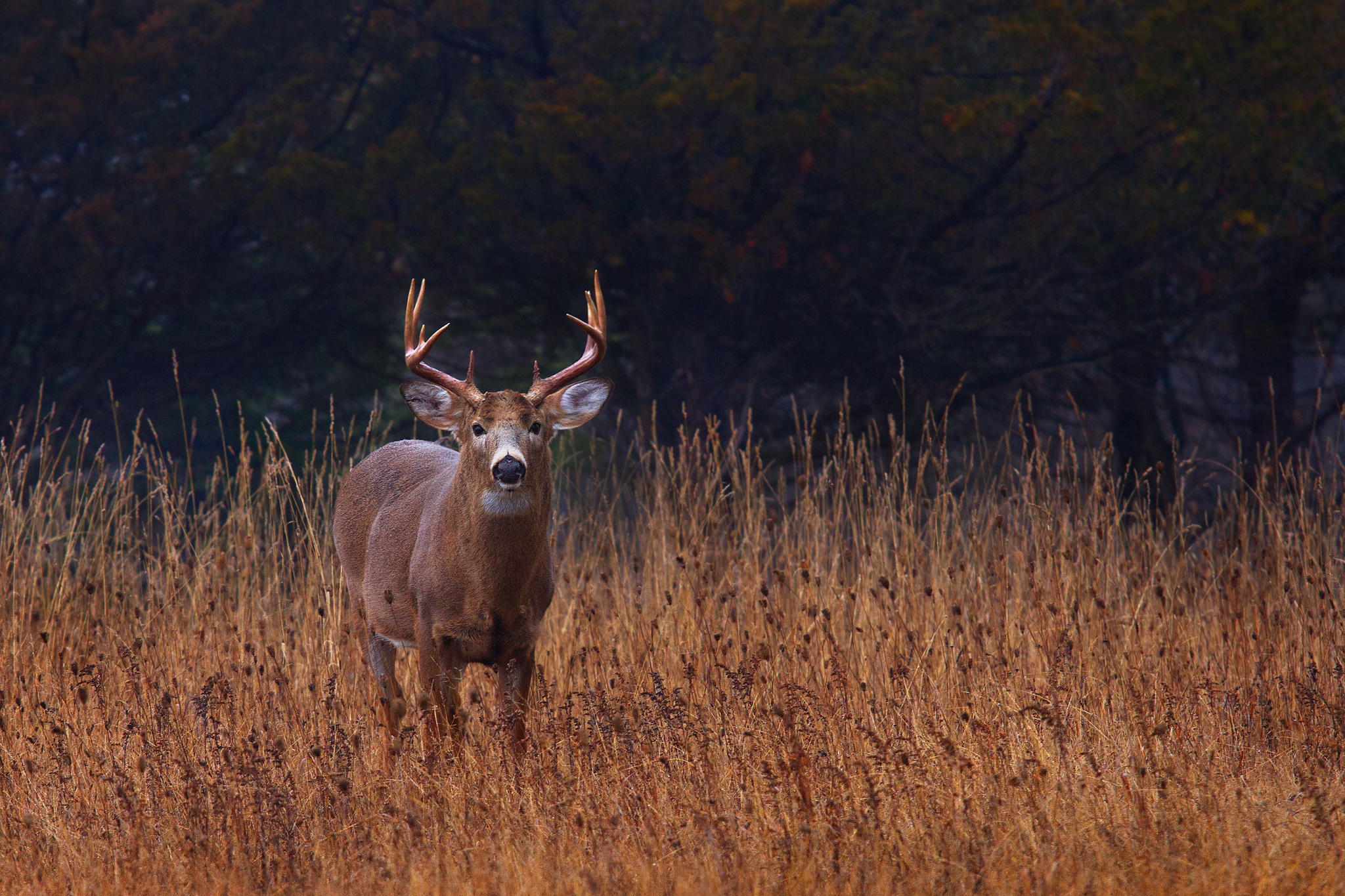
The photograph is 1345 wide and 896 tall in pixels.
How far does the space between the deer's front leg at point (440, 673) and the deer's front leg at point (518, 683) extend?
→ 0.15 meters

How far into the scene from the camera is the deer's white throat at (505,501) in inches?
189

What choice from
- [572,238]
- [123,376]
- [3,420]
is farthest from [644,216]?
[3,420]

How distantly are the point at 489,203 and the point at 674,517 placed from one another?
16.2ft

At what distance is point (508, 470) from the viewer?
14.8ft

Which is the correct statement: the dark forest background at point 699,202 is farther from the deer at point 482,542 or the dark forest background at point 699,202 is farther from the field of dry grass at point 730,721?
the deer at point 482,542

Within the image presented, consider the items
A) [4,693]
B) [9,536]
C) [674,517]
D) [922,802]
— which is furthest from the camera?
[674,517]

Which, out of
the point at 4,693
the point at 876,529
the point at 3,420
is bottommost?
the point at 3,420

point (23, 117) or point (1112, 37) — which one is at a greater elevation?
point (1112, 37)

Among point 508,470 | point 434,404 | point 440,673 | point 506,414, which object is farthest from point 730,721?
point 434,404

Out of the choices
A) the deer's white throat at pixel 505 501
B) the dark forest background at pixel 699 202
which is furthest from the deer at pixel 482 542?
the dark forest background at pixel 699 202

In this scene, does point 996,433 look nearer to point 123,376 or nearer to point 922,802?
point 123,376

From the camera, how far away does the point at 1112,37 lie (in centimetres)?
1111

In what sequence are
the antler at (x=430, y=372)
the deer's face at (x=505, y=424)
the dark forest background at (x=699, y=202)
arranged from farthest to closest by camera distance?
the dark forest background at (x=699, y=202)
the antler at (x=430, y=372)
the deer's face at (x=505, y=424)

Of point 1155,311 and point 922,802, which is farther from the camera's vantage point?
point 1155,311
